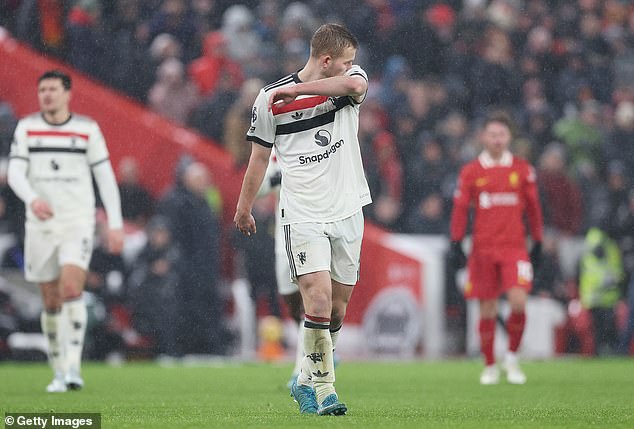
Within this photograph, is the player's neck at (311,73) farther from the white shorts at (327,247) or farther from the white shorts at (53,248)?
the white shorts at (53,248)

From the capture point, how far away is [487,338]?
12.5m

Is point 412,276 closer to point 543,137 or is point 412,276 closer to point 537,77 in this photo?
point 543,137

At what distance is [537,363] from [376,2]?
8.13m

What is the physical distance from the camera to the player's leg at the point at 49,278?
10984 millimetres

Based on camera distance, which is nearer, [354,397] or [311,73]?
[311,73]

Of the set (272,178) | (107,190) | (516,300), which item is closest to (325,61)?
(272,178)

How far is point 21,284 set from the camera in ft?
53.0

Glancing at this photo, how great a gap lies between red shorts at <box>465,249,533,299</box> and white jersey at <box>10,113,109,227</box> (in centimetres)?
383

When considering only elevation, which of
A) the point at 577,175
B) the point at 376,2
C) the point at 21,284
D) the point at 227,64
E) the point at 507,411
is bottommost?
the point at 507,411

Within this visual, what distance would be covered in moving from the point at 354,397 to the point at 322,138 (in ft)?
8.80

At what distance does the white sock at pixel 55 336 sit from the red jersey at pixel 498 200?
384cm

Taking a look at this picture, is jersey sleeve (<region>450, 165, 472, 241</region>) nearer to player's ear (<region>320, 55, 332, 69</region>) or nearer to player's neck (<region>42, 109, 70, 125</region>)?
player's neck (<region>42, 109, 70, 125</region>)

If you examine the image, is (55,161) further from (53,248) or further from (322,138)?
(322,138)

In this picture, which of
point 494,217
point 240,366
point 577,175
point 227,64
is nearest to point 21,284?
point 240,366
